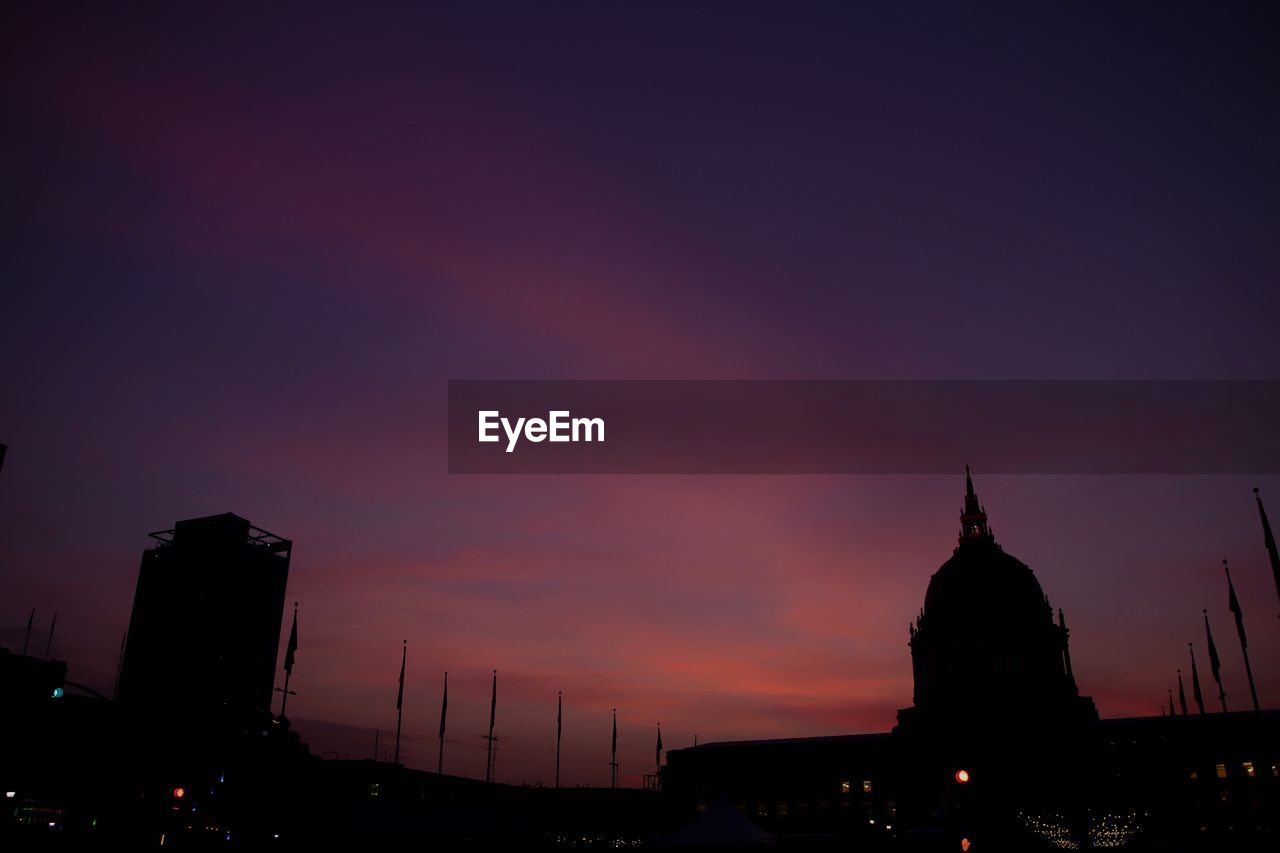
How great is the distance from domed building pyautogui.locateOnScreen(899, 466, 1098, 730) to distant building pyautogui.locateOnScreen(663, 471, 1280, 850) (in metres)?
0.20

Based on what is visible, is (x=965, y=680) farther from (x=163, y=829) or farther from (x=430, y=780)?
(x=163, y=829)

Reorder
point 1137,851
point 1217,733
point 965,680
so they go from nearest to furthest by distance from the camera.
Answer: point 1137,851, point 1217,733, point 965,680

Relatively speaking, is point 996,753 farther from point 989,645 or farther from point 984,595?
point 984,595

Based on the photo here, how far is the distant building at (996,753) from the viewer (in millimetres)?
107812

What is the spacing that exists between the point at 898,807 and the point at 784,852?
266 feet

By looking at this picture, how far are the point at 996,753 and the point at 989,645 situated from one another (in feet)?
76.4

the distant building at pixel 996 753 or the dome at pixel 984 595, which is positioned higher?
the dome at pixel 984 595

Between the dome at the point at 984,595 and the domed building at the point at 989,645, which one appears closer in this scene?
the domed building at the point at 989,645

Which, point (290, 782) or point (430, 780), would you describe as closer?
point (290, 782)

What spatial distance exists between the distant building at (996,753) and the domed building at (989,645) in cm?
20

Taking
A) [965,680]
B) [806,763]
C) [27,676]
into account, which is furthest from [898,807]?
[27,676]

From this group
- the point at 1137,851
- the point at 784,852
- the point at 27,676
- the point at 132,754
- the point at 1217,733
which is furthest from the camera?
the point at 1217,733

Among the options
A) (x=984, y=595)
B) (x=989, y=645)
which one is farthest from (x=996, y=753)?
(x=984, y=595)

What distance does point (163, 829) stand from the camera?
6234cm
